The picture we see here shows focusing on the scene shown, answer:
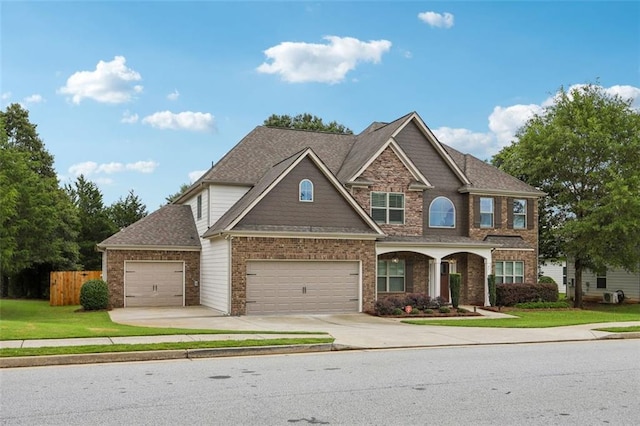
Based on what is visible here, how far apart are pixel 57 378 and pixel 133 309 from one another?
1648 centimetres

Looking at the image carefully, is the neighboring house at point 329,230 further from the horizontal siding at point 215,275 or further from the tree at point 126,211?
the tree at point 126,211

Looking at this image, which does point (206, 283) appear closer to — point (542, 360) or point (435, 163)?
point (435, 163)

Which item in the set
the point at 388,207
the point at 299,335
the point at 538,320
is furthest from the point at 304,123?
the point at 299,335

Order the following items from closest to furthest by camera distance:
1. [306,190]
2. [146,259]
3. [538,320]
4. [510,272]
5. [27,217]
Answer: [538,320], [306,190], [146,259], [27,217], [510,272]

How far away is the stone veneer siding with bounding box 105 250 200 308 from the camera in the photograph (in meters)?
27.5

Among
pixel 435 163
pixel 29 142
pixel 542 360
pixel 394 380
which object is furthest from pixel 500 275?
pixel 29 142

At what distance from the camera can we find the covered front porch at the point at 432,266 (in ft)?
93.4

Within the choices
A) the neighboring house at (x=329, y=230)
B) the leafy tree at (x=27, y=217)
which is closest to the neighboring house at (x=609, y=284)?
the neighboring house at (x=329, y=230)

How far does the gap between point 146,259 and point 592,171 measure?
74.2ft

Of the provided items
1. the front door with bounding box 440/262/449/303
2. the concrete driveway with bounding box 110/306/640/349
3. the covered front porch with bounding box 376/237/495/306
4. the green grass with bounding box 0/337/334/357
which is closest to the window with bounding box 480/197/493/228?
the covered front porch with bounding box 376/237/495/306

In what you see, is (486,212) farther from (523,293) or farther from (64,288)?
(64,288)

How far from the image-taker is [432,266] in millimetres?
29859

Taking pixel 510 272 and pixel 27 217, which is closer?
pixel 27 217

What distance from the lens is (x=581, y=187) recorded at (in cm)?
3494
